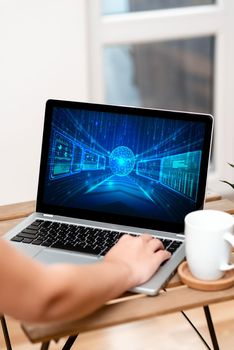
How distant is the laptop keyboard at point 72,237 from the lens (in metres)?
1.50

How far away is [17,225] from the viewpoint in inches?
64.2

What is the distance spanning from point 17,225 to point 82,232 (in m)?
0.16

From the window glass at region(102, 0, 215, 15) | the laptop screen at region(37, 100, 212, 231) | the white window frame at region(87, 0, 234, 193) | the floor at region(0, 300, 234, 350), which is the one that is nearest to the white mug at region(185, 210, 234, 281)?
the laptop screen at region(37, 100, 212, 231)

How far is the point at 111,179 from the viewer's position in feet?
5.36

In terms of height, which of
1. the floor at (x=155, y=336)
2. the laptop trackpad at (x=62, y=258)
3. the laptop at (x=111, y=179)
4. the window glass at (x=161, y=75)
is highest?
the window glass at (x=161, y=75)

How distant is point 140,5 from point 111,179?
1316mm

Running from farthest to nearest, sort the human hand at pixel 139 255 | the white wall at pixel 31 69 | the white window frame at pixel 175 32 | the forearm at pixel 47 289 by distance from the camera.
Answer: the white window frame at pixel 175 32 → the white wall at pixel 31 69 → the human hand at pixel 139 255 → the forearm at pixel 47 289

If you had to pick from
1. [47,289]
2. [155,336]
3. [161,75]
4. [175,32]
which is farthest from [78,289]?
[161,75]

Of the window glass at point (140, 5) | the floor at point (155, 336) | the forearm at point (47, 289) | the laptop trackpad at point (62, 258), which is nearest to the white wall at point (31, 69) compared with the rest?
the window glass at point (140, 5)

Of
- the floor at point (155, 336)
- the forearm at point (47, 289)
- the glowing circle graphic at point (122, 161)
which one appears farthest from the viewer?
the floor at point (155, 336)

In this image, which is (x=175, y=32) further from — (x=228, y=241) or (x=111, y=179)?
(x=228, y=241)

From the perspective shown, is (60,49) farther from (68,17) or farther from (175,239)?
(175,239)

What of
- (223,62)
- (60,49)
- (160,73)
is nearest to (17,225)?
(60,49)

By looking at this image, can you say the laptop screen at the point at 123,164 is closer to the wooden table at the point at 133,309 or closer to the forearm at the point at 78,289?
the wooden table at the point at 133,309
